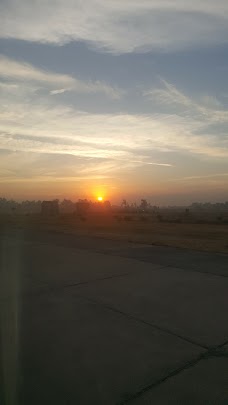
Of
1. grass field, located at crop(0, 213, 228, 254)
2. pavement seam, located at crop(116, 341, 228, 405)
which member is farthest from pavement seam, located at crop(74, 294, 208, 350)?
grass field, located at crop(0, 213, 228, 254)

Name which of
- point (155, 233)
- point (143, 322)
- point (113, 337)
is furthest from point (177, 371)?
point (155, 233)

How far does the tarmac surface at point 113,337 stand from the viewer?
2910 millimetres

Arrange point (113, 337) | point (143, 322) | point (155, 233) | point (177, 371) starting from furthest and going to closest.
Result: point (155, 233) < point (143, 322) < point (113, 337) < point (177, 371)

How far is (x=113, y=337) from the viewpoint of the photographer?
398 cm

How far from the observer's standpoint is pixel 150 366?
3.30 metres

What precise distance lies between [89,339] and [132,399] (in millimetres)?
1215

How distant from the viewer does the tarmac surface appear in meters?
2.91

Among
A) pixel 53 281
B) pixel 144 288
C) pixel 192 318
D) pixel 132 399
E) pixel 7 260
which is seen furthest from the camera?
pixel 7 260

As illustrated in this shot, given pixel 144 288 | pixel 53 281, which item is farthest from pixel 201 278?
pixel 53 281

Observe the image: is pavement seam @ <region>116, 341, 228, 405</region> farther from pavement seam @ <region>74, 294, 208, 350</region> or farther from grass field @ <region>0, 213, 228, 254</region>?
grass field @ <region>0, 213, 228, 254</region>

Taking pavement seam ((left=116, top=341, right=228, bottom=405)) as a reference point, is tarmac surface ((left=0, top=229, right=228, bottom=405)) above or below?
above

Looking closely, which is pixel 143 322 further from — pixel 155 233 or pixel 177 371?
pixel 155 233

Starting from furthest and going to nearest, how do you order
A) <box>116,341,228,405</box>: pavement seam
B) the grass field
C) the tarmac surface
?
the grass field, the tarmac surface, <box>116,341,228,405</box>: pavement seam

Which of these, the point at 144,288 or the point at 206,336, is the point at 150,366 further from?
the point at 144,288
